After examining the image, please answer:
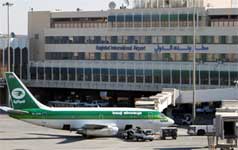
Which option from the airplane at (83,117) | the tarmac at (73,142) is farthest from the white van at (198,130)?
the airplane at (83,117)

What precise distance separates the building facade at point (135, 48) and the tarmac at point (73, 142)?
3195 cm

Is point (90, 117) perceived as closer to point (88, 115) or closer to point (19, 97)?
point (88, 115)

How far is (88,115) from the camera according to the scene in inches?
3314

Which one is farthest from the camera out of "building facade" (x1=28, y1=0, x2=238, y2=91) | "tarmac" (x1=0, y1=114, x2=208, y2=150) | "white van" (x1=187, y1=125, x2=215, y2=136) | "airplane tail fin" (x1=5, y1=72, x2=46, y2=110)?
"building facade" (x1=28, y1=0, x2=238, y2=91)

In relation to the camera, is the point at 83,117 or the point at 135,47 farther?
the point at 135,47

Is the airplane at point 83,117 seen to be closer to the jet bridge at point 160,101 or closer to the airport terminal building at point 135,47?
the jet bridge at point 160,101

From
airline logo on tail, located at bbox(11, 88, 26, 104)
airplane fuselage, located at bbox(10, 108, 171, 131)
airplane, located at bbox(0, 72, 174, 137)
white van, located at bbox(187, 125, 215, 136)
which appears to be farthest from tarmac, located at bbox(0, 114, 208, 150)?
airline logo on tail, located at bbox(11, 88, 26, 104)

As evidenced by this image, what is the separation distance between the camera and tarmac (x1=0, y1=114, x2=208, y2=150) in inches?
2945

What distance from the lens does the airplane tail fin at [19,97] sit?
3327 inches

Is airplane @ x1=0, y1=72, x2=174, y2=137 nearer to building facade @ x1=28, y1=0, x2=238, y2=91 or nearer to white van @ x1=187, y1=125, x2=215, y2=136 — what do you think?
white van @ x1=187, y1=125, x2=215, y2=136

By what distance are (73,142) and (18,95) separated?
9.83 m

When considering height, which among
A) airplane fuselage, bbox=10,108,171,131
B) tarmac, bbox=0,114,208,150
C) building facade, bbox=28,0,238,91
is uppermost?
building facade, bbox=28,0,238,91

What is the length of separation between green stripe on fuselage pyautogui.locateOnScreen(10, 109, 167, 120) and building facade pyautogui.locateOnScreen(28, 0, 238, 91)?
37319 millimetres

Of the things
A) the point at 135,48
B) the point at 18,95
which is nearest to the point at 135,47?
the point at 135,48
